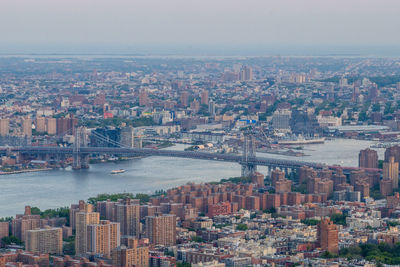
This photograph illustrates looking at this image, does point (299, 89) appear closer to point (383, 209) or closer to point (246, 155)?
point (246, 155)

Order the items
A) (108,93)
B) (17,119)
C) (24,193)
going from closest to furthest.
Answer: (24,193) → (17,119) → (108,93)

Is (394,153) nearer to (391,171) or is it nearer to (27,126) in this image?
(391,171)

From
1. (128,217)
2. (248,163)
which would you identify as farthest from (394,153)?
(128,217)

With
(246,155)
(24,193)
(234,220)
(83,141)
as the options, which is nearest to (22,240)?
(234,220)

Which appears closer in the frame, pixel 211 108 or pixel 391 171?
pixel 391 171

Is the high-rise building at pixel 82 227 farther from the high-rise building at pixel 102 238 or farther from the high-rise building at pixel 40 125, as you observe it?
the high-rise building at pixel 40 125

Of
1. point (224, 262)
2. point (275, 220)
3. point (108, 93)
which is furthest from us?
point (108, 93)

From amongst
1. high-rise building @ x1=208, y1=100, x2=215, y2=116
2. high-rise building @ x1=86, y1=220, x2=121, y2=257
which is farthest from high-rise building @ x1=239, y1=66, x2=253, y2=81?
high-rise building @ x1=86, y1=220, x2=121, y2=257
